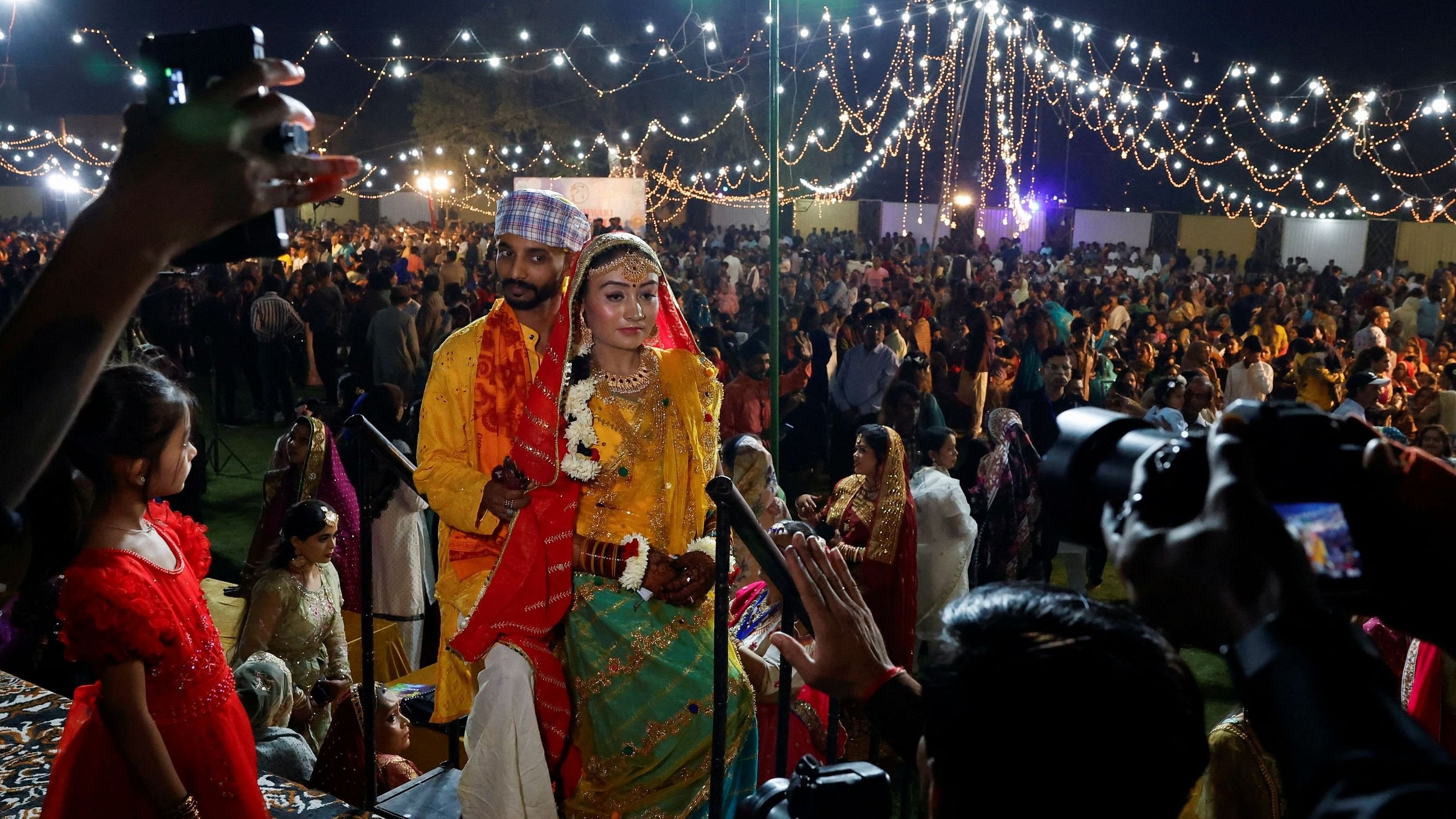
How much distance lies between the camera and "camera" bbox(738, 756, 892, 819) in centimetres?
134

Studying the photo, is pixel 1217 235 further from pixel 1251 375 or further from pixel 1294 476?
pixel 1294 476

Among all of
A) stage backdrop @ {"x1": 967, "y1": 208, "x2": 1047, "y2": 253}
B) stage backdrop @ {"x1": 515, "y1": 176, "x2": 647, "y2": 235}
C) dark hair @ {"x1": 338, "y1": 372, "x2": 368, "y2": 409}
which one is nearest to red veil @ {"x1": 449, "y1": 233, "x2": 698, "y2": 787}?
dark hair @ {"x1": 338, "y1": 372, "x2": 368, "y2": 409}

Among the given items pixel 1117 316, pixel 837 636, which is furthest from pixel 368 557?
pixel 1117 316

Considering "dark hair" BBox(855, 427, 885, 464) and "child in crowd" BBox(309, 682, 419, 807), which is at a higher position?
"dark hair" BBox(855, 427, 885, 464)

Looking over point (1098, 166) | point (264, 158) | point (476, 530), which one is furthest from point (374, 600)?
point (1098, 166)

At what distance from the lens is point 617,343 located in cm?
303

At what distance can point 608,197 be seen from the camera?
67.4 feet

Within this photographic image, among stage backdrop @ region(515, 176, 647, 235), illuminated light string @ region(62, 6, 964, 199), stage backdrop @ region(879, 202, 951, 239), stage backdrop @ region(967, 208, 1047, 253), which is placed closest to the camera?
stage backdrop @ region(515, 176, 647, 235)

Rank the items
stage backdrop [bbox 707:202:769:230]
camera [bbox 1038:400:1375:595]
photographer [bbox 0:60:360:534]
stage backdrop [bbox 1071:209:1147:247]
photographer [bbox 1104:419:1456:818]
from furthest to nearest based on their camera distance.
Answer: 1. stage backdrop [bbox 707:202:769:230]
2. stage backdrop [bbox 1071:209:1147:247]
3. camera [bbox 1038:400:1375:595]
4. photographer [bbox 0:60:360:534]
5. photographer [bbox 1104:419:1456:818]

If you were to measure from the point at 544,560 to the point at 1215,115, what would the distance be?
2882 centimetres

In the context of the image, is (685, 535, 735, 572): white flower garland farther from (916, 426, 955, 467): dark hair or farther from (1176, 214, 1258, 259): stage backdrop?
(1176, 214, 1258, 259): stage backdrop

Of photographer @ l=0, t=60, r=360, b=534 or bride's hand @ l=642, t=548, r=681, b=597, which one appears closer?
photographer @ l=0, t=60, r=360, b=534

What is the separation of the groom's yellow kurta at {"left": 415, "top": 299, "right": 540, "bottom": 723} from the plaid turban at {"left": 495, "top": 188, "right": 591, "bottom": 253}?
0.31 m

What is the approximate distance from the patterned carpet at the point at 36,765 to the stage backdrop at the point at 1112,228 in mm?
27675
